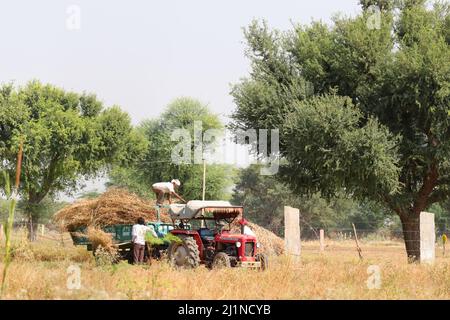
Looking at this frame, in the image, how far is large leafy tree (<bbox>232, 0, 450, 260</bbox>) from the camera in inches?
977

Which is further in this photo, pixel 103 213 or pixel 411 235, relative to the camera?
pixel 411 235

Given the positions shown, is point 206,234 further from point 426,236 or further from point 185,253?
point 426,236

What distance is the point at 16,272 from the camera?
1159 cm

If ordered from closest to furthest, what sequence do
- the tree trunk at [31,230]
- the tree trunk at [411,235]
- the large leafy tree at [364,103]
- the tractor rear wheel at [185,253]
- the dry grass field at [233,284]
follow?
the dry grass field at [233,284]
the tractor rear wheel at [185,253]
the large leafy tree at [364,103]
the tree trunk at [411,235]
the tree trunk at [31,230]

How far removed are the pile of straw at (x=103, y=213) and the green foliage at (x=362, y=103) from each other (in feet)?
21.4

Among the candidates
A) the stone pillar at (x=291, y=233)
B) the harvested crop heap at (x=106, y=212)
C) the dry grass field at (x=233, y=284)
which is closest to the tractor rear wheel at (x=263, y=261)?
the dry grass field at (x=233, y=284)

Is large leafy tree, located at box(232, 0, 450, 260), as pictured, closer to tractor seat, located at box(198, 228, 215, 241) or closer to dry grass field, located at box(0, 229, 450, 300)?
tractor seat, located at box(198, 228, 215, 241)

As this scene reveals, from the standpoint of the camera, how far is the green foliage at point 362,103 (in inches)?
977

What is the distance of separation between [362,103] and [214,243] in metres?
11.2

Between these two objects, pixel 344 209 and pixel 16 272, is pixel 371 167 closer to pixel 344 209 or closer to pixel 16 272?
pixel 16 272

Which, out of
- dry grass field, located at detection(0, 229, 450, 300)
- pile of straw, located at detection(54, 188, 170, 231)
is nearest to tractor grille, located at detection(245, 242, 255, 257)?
dry grass field, located at detection(0, 229, 450, 300)

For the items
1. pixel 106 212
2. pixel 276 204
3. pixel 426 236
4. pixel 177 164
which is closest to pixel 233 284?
pixel 106 212

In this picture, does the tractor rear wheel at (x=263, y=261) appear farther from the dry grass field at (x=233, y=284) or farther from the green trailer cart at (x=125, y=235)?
the green trailer cart at (x=125, y=235)

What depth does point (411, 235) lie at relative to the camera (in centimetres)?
2725
